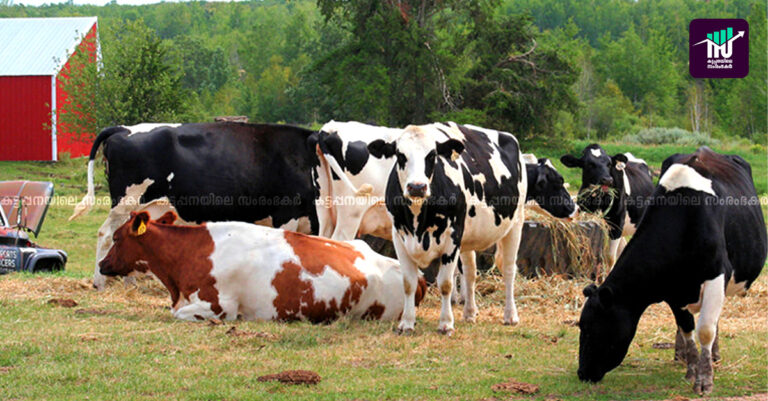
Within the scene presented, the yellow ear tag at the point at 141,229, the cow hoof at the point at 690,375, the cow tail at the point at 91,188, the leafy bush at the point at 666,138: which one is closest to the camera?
the cow hoof at the point at 690,375

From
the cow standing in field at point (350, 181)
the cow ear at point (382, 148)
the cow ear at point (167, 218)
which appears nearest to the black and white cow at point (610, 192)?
the cow standing in field at point (350, 181)

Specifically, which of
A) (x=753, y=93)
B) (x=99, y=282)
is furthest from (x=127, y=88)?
(x=753, y=93)

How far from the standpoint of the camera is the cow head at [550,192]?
42.0 ft

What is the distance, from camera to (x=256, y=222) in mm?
12617

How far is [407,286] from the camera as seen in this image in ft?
31.0

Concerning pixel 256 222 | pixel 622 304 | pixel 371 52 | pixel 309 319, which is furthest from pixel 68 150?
pixel 622 304

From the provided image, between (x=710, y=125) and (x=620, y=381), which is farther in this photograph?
(x=710, y=125)

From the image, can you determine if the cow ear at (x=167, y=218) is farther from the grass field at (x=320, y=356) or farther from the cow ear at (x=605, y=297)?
the cow ear at (x=605, y=297)

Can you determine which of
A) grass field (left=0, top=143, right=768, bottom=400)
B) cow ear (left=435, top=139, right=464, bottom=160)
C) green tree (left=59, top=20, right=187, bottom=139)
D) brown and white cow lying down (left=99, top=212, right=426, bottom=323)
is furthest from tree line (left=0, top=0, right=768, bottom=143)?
cow ear (left=435, top=139, right=464, bottom=160)

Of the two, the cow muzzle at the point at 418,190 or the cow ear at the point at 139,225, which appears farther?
the cow ear at the point at 139,225

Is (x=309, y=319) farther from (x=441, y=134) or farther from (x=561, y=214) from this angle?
(x=561, y=214)

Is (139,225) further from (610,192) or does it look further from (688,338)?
(610,192)

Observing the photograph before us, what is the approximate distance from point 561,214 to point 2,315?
7.31m

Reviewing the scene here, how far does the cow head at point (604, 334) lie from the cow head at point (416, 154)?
6.82 ft
